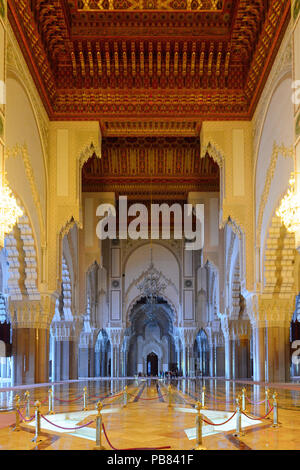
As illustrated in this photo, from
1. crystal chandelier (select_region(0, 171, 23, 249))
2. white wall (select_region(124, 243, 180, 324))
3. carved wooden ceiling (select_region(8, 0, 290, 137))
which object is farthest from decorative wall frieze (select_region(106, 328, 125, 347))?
crystal chandelier (select_region(0, 171, 23, 249))

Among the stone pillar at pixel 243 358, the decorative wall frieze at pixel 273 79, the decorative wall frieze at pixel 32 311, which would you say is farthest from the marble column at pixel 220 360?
→ the decorative wall frieze at pixel 273 79

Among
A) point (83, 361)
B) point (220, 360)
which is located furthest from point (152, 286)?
point (83, 361)

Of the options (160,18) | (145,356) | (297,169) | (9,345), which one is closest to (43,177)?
(160,18)

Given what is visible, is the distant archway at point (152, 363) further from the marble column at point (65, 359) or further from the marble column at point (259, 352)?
the marble column at point (259, 352)

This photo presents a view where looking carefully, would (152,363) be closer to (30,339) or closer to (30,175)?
(30,339)

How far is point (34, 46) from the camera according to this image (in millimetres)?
8070

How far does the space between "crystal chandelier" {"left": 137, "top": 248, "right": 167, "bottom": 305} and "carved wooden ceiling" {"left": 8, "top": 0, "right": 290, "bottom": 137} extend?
19.4 ft

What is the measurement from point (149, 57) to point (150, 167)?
4.21 meters

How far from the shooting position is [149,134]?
10680 millimetres

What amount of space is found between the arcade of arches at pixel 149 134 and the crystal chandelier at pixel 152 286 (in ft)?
8.90

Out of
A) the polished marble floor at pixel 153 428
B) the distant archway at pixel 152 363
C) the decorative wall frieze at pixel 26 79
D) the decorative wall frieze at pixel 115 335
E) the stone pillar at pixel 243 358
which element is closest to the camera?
the polished marble floor at pixel 153 428

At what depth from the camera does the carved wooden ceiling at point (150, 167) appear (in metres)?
12.8

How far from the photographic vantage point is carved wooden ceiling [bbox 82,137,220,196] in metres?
12.8

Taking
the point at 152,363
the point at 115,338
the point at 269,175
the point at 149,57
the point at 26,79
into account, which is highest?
the point at 149,57
